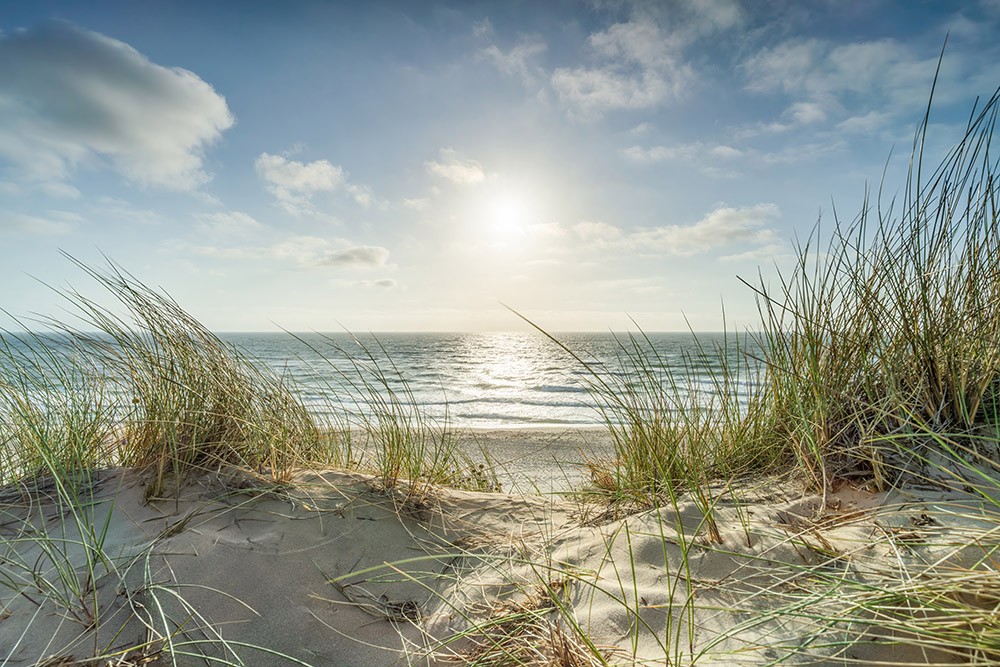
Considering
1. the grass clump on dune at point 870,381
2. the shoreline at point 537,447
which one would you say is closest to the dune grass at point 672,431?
the grass clump on dune at point 870,381

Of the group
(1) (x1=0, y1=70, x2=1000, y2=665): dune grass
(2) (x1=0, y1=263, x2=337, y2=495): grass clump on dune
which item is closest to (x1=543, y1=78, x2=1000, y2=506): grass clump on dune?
(1) (x1=0, y1=70, x2=1000, y2=665): dune grass

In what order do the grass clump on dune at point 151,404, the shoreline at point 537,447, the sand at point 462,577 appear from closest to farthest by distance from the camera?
the sand at point 462,577, the grass clump on dune at point 151,404, the shoreline at point 537,447

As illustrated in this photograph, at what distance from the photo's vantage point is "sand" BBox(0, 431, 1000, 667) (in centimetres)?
123

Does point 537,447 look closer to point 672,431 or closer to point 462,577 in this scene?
point 672,431

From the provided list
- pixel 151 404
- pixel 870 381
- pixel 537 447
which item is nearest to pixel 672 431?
pixel 870 381

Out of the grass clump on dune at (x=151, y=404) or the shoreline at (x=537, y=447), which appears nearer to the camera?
the grass clump on dune at (x=151, y=404)

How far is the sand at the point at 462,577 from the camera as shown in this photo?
1.23 m

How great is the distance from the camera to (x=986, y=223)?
2.11m

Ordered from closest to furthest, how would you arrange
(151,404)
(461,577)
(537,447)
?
(461,577), (151,404), (537,447)

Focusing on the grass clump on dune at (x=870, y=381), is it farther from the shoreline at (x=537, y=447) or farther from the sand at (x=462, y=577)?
the shoreline at (x=537, y=447)

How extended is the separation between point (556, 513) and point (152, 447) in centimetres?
196

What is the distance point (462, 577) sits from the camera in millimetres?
1789

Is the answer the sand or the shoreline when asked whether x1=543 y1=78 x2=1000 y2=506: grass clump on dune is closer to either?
the sand

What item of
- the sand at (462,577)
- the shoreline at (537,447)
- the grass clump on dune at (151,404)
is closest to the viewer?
the sand at (462,577)
